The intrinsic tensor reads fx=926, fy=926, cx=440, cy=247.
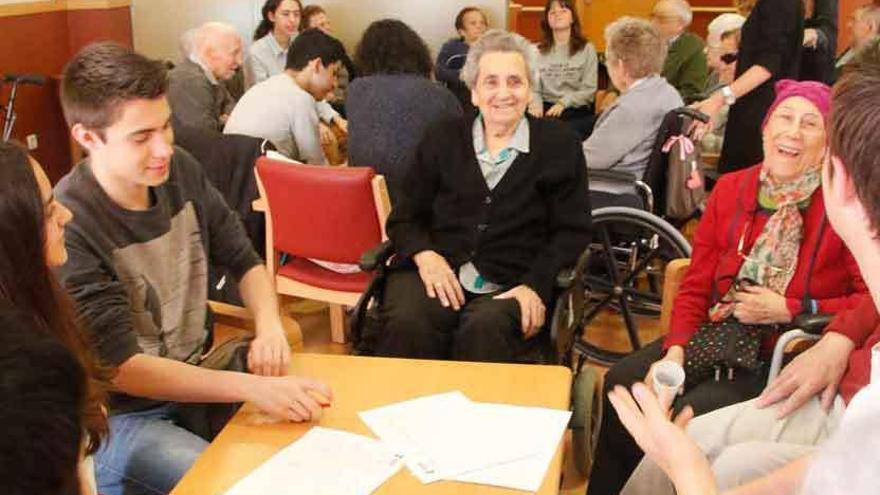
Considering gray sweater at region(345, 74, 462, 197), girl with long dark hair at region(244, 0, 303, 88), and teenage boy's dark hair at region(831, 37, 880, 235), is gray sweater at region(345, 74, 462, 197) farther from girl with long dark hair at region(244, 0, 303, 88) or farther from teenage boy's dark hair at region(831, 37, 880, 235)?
girl with long dark hair at region(244, 0, 303, 88)

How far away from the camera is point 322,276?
3133 mm

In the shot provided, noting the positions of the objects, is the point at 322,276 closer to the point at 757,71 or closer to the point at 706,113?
the point at 706,113

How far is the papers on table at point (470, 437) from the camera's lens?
1.45 meters

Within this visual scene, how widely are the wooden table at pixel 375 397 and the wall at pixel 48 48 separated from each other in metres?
4.29

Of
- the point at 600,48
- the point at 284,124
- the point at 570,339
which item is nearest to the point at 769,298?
the point at 570,339

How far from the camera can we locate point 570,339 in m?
2.51

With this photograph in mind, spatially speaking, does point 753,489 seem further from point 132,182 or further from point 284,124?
point 284,124

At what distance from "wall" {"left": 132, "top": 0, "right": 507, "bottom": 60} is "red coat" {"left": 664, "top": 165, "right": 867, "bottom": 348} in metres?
4.29

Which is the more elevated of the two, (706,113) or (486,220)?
(706,113)

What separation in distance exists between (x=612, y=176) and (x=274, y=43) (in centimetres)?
287

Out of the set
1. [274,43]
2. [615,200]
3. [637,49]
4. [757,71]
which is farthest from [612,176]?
[274,43]

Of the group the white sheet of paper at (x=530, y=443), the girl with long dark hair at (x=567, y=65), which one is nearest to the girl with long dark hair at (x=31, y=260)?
the white sheet of paper at (x=530, y=443)

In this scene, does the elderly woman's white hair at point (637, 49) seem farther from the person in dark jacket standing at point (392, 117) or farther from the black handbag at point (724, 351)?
the black handbag at point (724, 351)

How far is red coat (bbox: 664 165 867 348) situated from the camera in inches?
85.8
